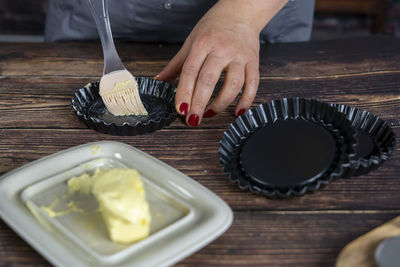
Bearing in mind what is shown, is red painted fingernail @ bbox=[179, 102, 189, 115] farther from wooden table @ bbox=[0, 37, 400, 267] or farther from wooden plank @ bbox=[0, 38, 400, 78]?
wooden plank @ bbox=[0, 38, 400, 78]

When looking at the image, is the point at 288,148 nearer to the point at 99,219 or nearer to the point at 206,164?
the point at 206,164

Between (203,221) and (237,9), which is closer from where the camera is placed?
(203,221)

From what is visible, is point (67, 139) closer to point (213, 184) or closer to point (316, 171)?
point (213, 184)

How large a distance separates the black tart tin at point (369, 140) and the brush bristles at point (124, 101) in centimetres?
33

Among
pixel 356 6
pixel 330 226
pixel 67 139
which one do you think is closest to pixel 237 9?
pixel 67 139

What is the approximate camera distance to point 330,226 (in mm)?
659

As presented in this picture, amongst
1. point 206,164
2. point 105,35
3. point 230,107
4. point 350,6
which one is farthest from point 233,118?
point 350,6

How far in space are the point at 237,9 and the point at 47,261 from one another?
622mm

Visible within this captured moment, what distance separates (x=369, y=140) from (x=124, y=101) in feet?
1.33

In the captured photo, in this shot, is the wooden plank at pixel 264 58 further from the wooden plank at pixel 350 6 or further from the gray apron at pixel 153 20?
the wooden plank at pixel 350 6

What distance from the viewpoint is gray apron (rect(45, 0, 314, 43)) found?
1197 millimetres

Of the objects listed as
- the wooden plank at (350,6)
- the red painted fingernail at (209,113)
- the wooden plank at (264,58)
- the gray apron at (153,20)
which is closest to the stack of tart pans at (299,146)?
the red painted fingernail at (209,113)

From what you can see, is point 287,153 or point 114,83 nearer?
point 287,153

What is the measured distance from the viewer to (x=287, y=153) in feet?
2.44
